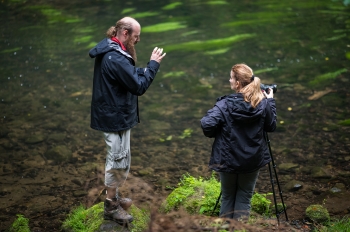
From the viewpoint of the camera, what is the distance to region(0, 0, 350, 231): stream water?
5973mm

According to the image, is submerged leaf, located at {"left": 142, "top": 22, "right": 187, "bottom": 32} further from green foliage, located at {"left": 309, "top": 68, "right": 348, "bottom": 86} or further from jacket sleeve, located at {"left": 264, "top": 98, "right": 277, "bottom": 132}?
jacket sleeve, located at {"left": 264, "top": 98, "right": 277, "bottom": 132}

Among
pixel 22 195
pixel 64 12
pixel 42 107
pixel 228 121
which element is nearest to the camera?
pixel 228 121

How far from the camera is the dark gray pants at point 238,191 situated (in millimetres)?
3980

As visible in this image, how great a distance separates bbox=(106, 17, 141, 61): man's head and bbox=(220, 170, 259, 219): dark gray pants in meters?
1.38

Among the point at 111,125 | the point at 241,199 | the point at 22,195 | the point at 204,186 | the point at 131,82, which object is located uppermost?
the point at 131,82

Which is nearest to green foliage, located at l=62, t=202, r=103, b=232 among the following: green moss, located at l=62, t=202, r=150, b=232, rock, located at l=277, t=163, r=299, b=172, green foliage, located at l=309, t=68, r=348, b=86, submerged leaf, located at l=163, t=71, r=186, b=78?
green moss, located at l=62, t=202, r=150, b=232

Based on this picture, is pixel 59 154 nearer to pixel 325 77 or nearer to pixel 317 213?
pixel 317 213

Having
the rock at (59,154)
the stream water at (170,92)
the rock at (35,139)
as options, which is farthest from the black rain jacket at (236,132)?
the rock at (35,139)

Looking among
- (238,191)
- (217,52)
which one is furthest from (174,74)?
(238,191)

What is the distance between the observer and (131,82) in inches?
154

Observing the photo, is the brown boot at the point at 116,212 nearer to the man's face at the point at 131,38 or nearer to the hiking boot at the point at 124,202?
the hiking boot at the point at 124,202

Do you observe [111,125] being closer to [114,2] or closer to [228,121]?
[228,121]

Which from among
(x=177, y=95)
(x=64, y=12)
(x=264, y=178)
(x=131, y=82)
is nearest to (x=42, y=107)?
(x=177, y=95)

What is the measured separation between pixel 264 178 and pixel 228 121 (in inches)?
96.7
